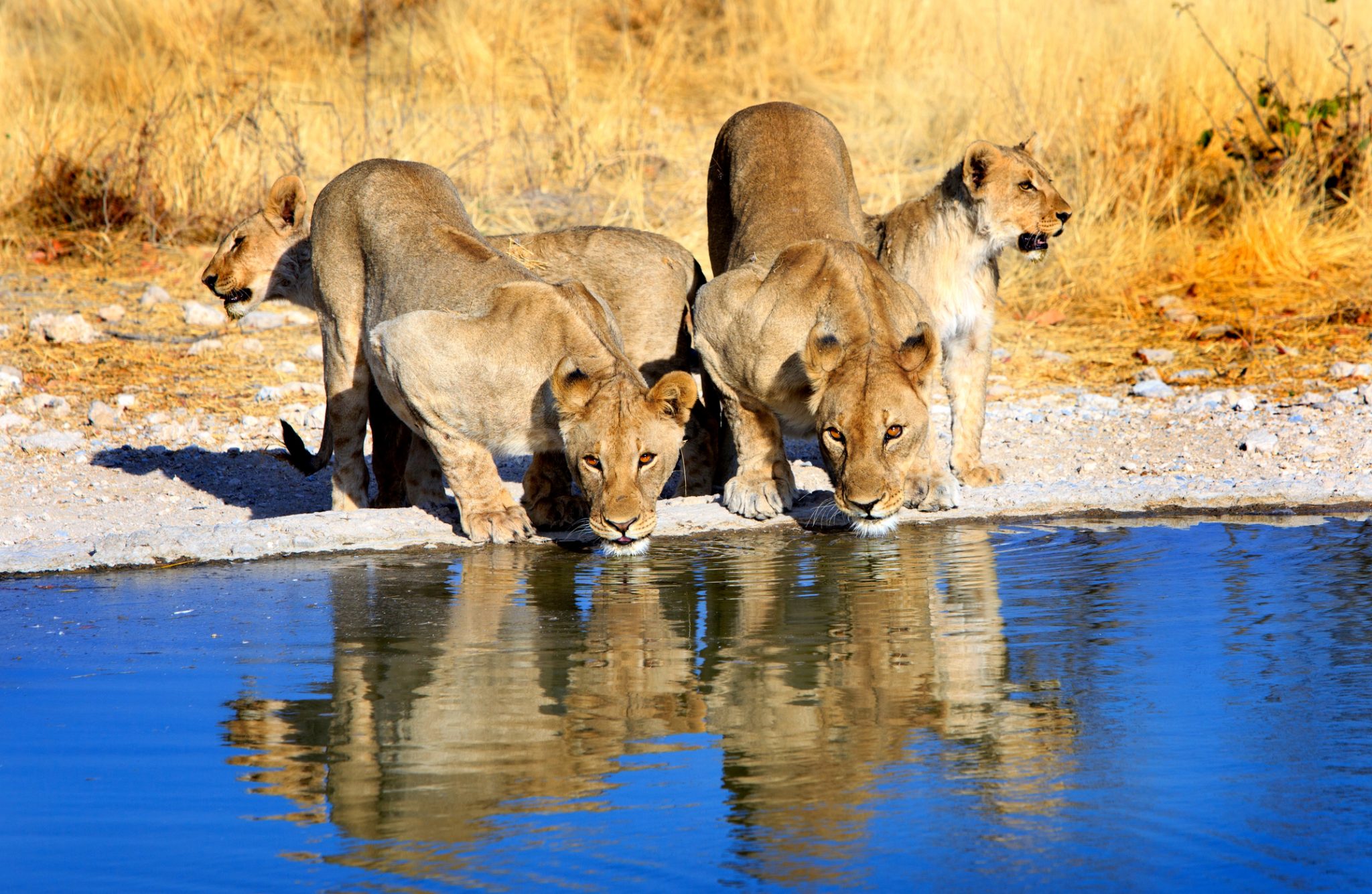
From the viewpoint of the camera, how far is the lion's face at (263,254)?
24.4 ft

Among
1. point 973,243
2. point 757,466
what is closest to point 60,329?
point 757,466

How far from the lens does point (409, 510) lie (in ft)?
21.2

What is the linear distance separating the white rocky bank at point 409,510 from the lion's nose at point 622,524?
0.77 m

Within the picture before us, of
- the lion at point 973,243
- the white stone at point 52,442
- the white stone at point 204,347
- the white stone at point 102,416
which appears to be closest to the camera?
the lion at point 973,243

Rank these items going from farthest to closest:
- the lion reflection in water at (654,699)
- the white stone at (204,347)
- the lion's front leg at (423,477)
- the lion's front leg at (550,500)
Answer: the white stone at (204,347) → the lion's front leg at (423,477) → the lion's front leg at (550,500) → the lion reflection in water at (654,699)

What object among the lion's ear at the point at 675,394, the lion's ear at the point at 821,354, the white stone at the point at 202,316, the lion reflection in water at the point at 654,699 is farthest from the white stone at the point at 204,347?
the lion's ear at the point at 821,354

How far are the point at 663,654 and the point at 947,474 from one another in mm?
2203

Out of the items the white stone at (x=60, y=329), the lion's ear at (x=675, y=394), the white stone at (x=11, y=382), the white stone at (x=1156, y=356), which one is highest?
the white stone at (x=60, y=329)

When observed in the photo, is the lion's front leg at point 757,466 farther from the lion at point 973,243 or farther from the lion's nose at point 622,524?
the lion at point 973,243

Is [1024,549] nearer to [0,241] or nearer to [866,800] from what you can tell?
[866,800]

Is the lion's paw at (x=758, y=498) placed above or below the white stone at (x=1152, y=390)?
below

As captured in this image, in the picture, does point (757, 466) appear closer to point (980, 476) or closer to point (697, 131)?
point (980, 476)

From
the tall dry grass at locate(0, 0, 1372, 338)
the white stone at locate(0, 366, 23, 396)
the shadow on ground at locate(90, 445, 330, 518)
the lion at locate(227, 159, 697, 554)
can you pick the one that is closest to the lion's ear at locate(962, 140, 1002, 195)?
the lion at locate(227, 159, 697, 554)

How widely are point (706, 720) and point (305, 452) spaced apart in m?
3.65
